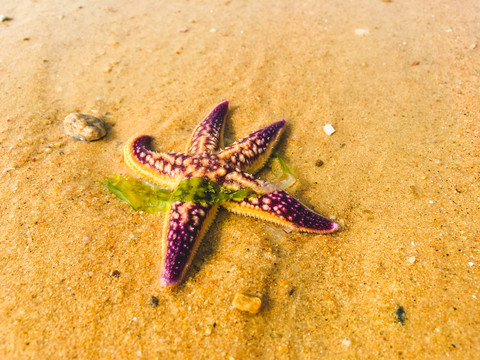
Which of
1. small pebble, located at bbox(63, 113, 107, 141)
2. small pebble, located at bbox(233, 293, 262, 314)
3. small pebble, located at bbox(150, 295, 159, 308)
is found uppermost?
small pebble, located at bbox(63, 113, 107, 141)

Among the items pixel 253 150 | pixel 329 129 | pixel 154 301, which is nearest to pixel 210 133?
pixel 253 150

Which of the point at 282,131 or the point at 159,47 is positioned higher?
the point at 159,47

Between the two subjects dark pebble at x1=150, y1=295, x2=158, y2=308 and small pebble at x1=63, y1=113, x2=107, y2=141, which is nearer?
dark pebble at x1=150, y1=295, x2=158, y2=308

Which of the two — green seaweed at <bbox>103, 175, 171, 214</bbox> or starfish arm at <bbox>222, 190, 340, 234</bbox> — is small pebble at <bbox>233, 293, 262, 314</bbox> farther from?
green seaweed at <bbox>103, 175, 171, 214</bbox>

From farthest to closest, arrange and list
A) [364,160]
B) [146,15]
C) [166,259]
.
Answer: [146,15]
[364,160]
[166,259]

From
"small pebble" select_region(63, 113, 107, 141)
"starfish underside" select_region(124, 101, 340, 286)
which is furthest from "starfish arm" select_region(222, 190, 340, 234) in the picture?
"small pebble" select_region(63, 113, 107, 141)

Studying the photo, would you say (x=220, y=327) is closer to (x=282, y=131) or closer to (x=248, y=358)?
(x=248, y=358)

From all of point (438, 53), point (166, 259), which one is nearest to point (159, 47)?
point (166, 259)
